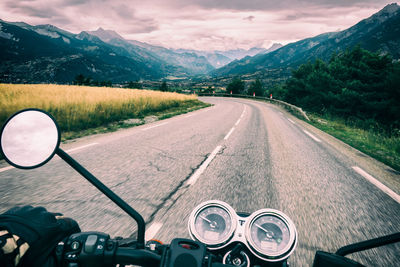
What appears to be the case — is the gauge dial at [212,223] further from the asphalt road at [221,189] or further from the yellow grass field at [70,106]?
the yellow grass field at [70,106]

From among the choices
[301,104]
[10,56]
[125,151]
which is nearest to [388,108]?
[301,104]

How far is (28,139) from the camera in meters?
1.06

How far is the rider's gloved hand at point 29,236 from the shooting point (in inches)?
28.6

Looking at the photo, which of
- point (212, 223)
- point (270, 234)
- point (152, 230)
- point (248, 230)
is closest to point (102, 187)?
point (212, 223)

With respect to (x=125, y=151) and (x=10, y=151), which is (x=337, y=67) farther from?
(x=10, y=151)

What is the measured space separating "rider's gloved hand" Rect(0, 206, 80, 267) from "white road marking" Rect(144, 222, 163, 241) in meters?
1.36

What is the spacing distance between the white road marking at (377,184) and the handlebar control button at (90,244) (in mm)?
4559

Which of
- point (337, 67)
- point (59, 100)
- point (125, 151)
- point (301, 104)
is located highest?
point (337, 67)

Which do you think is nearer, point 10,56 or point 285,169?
point 285,169

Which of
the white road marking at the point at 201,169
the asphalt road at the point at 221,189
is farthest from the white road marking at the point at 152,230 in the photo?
the white road marking at the point at 201,169

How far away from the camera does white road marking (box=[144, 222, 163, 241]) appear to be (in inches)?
87.5

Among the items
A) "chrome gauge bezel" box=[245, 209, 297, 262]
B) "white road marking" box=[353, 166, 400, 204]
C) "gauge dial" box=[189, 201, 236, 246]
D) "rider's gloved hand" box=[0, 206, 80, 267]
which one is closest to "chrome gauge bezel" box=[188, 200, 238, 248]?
"gauge dial" box=[189, 201, 236, 246]

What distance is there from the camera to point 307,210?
292cm

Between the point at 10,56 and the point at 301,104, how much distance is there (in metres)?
264
